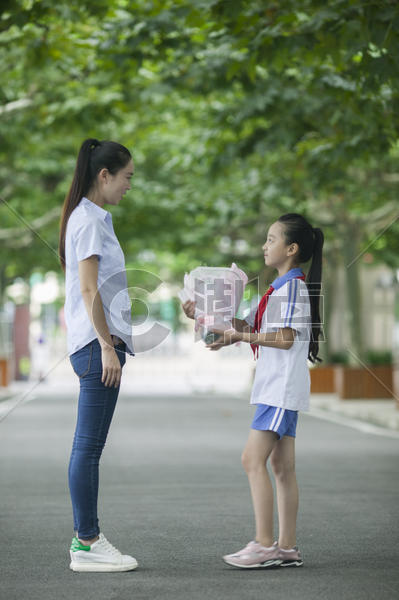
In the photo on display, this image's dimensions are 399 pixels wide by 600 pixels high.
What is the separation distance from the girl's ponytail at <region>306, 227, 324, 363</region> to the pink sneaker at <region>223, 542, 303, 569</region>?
96cm

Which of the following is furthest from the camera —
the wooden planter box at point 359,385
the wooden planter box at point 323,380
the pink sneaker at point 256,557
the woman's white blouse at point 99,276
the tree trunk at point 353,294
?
the wooden planter box at point 323,380

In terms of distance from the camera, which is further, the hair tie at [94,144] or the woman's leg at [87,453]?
the hair tie at [94,144]

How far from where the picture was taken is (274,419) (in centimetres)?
552

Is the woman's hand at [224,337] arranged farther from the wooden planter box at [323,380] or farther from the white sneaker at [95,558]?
the wooden planter box at [323,380]

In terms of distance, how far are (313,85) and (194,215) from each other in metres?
11.8

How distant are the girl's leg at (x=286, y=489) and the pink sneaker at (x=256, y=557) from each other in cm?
8

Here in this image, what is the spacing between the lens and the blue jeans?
545cm

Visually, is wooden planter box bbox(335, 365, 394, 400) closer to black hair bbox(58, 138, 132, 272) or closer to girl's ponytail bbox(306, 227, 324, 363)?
girl's ponytail bbox(306, 227, 324, 363)

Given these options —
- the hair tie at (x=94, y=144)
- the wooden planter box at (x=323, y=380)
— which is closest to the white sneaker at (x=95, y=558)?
the hair tie at (x=94, y=144)

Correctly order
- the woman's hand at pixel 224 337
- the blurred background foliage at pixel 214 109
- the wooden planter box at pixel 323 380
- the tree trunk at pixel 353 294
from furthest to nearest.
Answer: the wooden planter box at pixel 323 380, the tree trunk at pixel 353 294, the blurred background foliage at pixel 214 109, the woman's hand at pixel 224 337

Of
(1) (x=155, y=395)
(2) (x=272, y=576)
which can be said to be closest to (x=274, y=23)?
(2) (x=272, y=576)

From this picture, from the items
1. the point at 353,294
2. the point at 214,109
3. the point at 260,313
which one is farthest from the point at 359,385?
the point at 260,313

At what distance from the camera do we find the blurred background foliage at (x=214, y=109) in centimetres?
1009

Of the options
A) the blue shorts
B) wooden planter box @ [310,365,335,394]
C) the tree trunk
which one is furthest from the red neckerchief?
wooden planter box @ [310,365,335,394]
